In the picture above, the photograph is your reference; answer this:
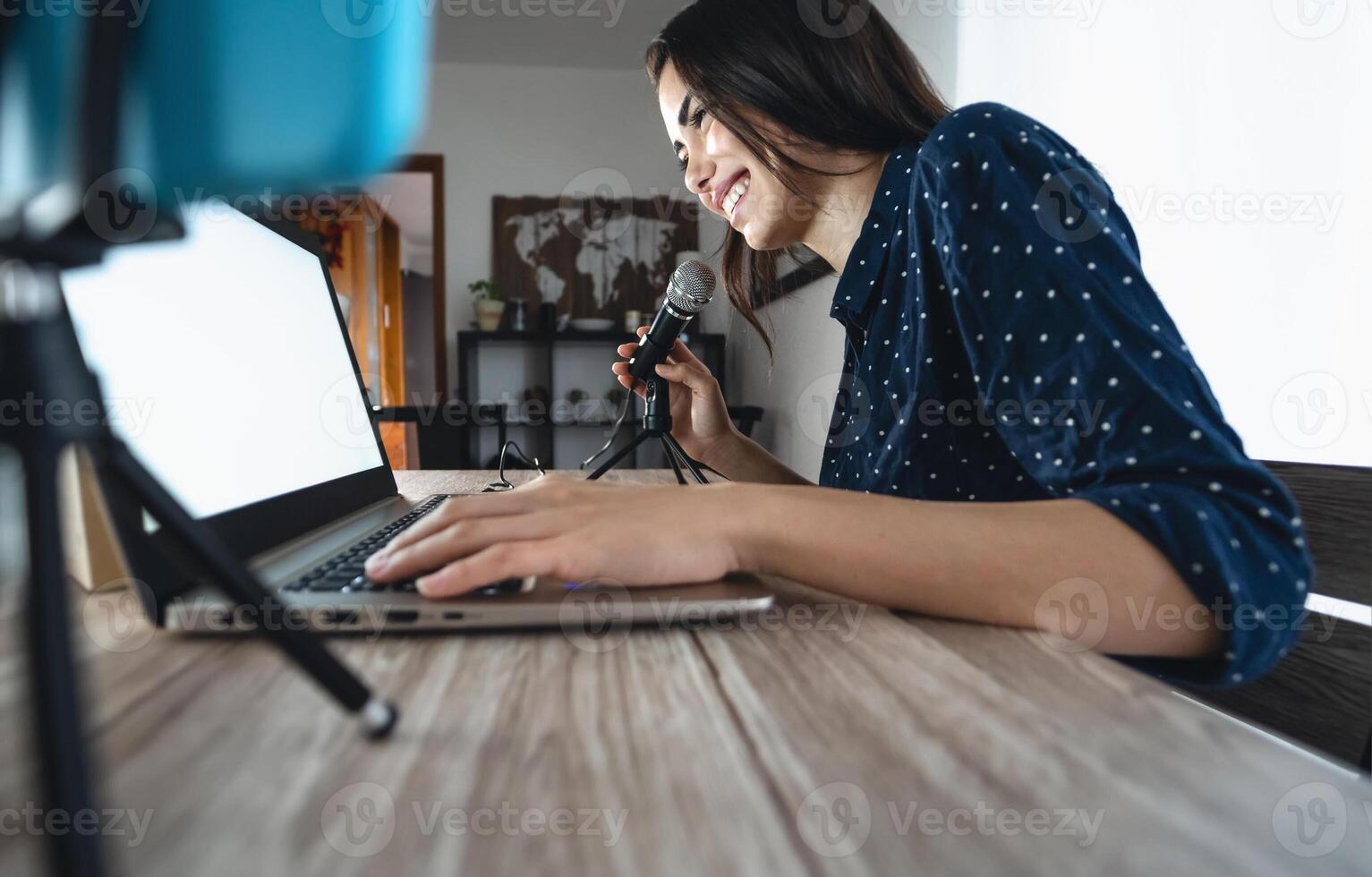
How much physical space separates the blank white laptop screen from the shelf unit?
133 inches

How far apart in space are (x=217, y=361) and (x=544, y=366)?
3.98 m

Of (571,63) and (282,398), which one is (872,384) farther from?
(571,63)

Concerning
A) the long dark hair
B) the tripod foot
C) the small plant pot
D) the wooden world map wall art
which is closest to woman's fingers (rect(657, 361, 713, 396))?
the long dark hair

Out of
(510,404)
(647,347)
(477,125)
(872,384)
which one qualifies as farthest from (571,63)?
(872,384)

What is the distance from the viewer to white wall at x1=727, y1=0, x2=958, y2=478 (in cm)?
211

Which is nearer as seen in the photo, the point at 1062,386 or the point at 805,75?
the point at 1062,386

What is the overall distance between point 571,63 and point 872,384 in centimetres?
418

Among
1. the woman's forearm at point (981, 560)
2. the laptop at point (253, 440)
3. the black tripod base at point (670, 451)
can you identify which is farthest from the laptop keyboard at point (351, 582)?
the black tripod base at point (670, 451)

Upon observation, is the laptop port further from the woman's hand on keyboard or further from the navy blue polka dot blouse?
the navy blue polka dot blouse

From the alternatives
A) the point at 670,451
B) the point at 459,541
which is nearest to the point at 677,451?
the point at 670,451

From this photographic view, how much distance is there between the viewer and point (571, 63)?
4.39 m

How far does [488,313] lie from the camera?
421 centimetres

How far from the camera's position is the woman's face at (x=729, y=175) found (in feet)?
3.28
